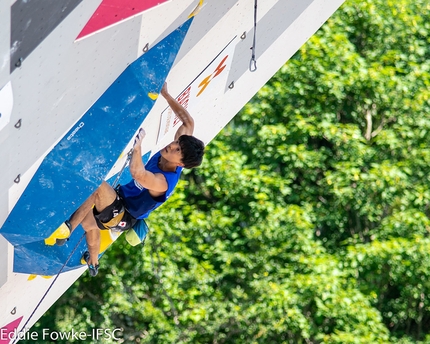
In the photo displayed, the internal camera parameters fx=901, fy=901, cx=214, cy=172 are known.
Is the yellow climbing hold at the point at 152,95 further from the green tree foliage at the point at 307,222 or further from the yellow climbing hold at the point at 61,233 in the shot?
the green tree foliage at the point at 307,222

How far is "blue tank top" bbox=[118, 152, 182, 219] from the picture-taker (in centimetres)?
506

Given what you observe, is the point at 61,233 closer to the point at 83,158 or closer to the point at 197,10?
the point at 83,158

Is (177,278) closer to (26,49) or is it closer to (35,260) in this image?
(35,260)

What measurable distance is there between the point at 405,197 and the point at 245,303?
2348 millimetres

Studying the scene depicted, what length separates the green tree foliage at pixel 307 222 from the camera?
10.4 meters

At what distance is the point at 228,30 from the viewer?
5.60 m

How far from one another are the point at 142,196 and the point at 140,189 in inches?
1.7

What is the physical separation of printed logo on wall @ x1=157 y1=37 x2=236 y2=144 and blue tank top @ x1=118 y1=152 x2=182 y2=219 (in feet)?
2.08

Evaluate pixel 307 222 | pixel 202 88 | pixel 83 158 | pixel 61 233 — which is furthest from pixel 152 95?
pixel 307 222

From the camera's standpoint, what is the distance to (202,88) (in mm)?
5902

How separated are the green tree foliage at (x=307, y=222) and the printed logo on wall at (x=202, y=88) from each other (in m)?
4.52

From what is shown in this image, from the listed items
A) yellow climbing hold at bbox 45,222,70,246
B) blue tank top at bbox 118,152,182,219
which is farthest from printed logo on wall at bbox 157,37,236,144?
yellow climbing hold at bbox 45,222,70,246

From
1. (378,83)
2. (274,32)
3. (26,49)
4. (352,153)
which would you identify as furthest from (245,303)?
(26,49)

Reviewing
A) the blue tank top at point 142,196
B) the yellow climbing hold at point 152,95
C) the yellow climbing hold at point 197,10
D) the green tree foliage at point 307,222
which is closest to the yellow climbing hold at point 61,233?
the blue tank top at point 142,196
